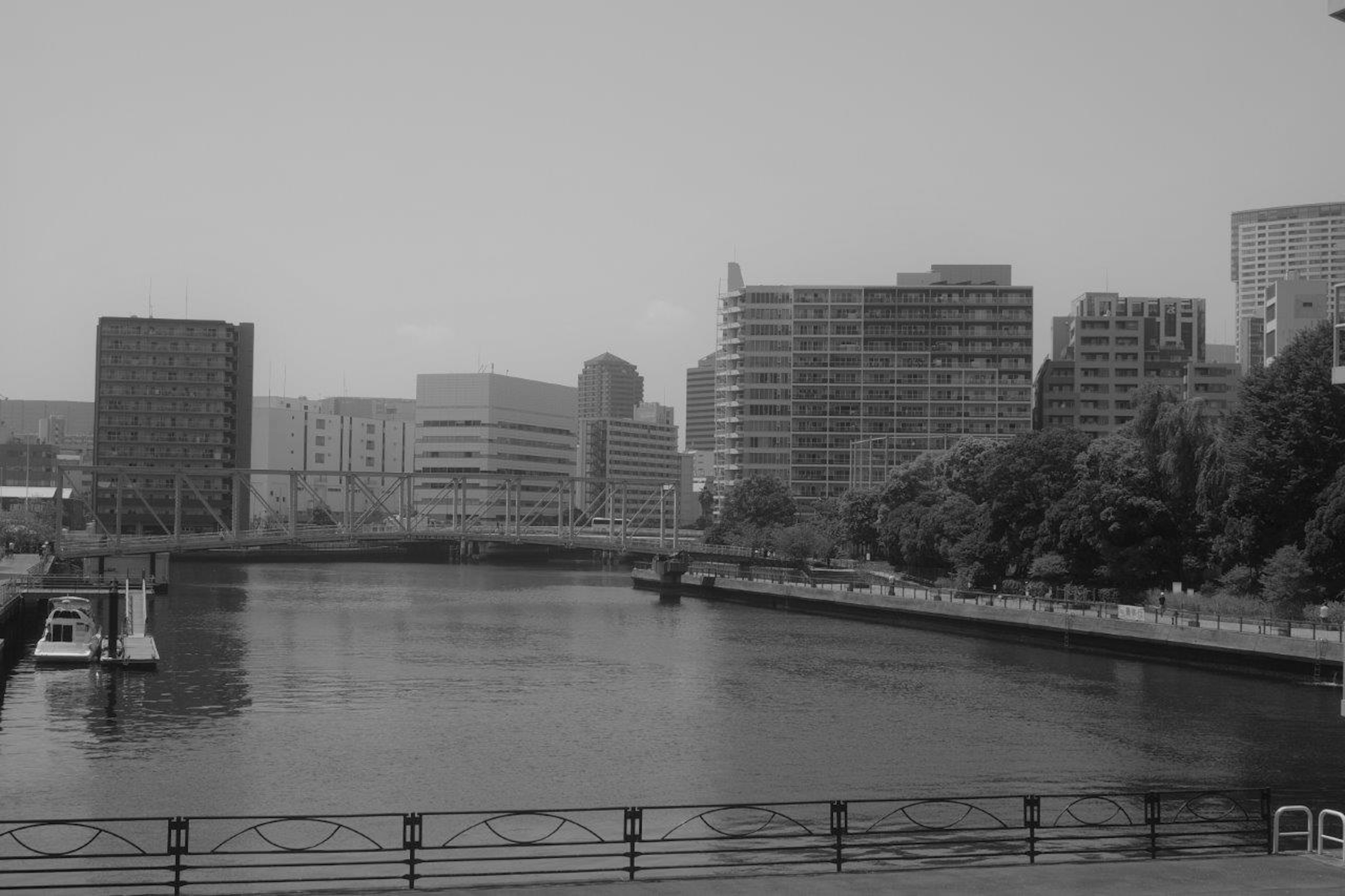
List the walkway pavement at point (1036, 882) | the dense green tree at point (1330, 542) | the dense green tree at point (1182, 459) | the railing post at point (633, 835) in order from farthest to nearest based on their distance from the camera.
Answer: the dense green tree at point (1182, 459), the dense green tree at point (1330, 542), the railing post at point (633, 835), the walkway pavement at point (1036, 882)

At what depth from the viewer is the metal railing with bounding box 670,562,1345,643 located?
73.8 m

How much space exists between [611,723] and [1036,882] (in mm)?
39694

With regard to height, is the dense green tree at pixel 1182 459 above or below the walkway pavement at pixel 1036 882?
above

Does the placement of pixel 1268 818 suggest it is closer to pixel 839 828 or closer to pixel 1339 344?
pixel 839 828

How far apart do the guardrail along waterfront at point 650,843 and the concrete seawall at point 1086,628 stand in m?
28.3

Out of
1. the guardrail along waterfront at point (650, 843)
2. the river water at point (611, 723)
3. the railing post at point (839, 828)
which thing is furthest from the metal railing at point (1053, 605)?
the railing post at point (839, 828)

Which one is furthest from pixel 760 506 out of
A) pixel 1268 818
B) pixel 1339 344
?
pixel 1268 818

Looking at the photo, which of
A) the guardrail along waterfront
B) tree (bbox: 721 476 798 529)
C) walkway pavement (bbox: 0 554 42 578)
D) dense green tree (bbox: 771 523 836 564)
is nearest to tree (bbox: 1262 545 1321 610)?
the guardrail along waterfront

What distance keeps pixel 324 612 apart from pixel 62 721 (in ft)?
178

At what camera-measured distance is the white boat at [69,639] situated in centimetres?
7856

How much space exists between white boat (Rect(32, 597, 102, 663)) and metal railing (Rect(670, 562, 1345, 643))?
56.7 m

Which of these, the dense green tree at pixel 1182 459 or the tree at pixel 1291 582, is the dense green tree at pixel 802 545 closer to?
the dense green tree at pixel 1182 459

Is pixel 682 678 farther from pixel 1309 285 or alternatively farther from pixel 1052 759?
pixel 1309 285

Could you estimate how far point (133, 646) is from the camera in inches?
3152
